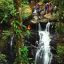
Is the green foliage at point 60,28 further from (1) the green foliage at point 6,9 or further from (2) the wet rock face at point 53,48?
(1) the green foliage at point 6,9

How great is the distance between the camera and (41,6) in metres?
20.2

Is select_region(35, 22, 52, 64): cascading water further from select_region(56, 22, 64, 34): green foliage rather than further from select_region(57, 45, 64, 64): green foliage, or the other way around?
select_region(56, 22, 64, 34): green foliage

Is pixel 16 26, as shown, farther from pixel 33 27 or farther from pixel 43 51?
pixel 33 27

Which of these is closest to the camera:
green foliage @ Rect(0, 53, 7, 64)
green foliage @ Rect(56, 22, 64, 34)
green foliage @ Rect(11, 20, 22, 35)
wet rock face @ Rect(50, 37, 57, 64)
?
green foliage @ Rect(11, 20, 22, 35)

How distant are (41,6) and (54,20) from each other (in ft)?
7.05

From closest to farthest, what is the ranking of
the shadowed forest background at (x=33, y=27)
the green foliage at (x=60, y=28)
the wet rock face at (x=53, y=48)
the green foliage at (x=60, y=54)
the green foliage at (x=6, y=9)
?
the green foliage at (x=60, y=54), the green foliage at (x=60, y=28), the shadowed forest background at (x=33, y=27), the wet rock face at (x=53, y=48), the green foliage at (x=6, y=9)

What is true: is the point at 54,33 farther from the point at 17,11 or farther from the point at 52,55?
the point at 17,11

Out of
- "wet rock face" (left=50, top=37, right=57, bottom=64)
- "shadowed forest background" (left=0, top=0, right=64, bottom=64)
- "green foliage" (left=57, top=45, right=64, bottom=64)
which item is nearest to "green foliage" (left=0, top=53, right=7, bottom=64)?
"shadowed forest background" (left=0, top=0, right=64, bottom=64)

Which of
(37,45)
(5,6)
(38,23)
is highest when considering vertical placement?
(5,6)

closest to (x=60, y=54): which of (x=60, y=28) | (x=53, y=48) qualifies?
(x=53, y=48)

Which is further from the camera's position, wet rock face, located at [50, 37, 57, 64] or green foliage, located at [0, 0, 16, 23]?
green foliage, located at [0, 0, 16, 23]

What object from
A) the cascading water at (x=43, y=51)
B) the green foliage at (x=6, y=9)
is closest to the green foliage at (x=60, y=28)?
the cascading water at (x=43, y=51)

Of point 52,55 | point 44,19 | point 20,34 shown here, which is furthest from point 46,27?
point 20,34

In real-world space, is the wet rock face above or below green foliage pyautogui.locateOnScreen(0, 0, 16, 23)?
below
